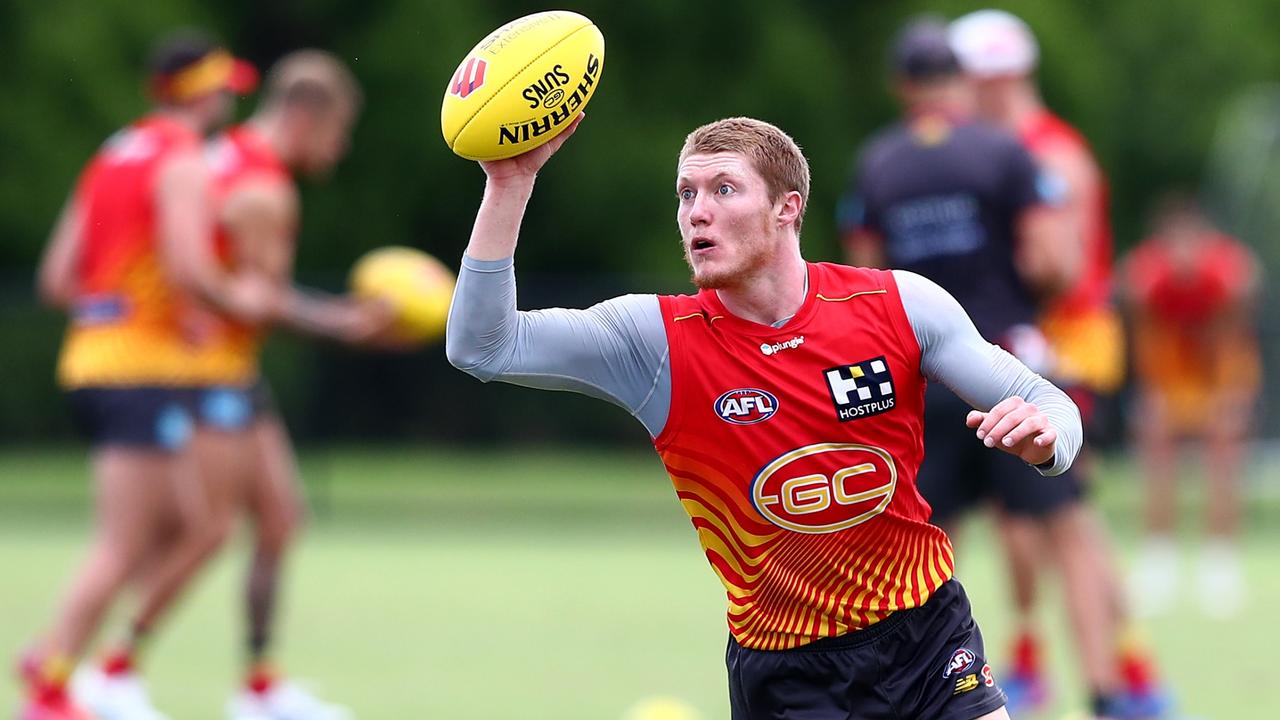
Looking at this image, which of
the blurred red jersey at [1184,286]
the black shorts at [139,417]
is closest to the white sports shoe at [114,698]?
the black shorts at [139,417]

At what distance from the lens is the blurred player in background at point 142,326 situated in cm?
816

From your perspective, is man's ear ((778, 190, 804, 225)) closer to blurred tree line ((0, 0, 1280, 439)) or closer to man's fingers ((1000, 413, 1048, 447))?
man's fingers ((1000, 413, 1048, 447))

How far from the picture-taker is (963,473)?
801 centimetres

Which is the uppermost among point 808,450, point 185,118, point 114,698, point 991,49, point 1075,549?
point 991,49


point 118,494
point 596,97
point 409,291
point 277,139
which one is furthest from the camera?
point 596,97

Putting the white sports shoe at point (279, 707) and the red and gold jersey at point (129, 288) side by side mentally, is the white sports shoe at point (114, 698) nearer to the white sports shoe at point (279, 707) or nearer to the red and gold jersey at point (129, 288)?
the white sports shoe at point (279, 707)

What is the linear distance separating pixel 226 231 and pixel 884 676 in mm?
4717

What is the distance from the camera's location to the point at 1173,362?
48.9ft

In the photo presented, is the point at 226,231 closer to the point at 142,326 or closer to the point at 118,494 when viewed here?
the point at 142,326

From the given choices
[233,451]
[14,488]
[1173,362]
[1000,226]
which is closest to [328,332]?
[233,451]

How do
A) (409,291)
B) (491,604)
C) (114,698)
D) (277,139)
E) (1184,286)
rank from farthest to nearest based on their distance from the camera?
1. (1184,286)
2. (491,604)
3. (409,291)
4. (277,139)
5. (114,698)

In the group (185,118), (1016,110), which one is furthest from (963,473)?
(185,118)

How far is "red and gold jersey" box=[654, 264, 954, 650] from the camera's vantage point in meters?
4.86

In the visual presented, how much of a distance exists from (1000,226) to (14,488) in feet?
56.4
